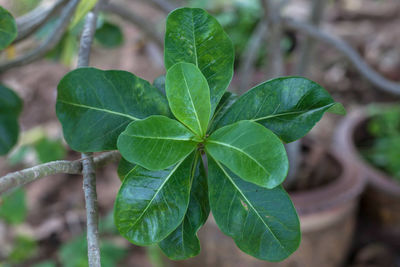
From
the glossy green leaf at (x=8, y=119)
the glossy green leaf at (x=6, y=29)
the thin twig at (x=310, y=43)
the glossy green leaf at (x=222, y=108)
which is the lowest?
the glossy green leaf at (x=222, y=108)

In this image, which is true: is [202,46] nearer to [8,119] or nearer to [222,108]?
[222,108]

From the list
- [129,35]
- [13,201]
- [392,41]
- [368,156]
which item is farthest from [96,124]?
[129,35]

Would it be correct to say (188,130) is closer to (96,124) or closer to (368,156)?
(96,124)

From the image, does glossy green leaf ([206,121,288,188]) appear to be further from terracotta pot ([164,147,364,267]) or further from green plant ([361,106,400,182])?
green plant ([361,106,400,182])

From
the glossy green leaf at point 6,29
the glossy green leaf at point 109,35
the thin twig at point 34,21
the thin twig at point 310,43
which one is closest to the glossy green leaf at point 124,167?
the glossy green leaf at point 6,29

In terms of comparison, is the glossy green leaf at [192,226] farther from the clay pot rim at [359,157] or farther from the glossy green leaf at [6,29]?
the clay pot rim at [359,157]

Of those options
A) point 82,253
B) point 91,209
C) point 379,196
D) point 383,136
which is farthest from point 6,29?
point 383,136
